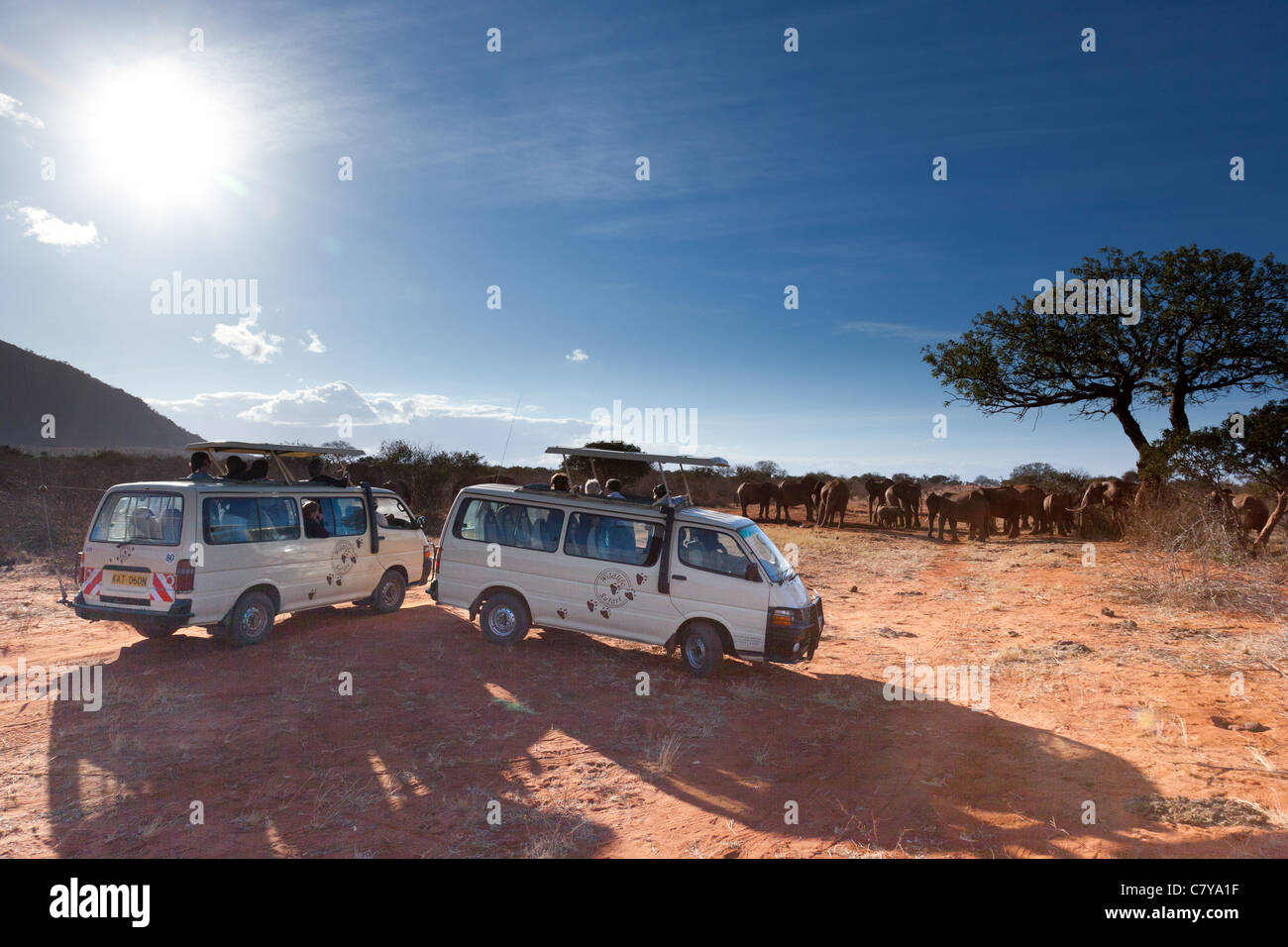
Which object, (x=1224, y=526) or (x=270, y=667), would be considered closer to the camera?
(x=270, y=667)

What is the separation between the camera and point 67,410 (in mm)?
71625

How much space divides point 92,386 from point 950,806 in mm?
94911

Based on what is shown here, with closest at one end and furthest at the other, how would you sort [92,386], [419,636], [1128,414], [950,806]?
1. [950,806]
2. [419,636]
3. [1128,414]
4. [92,386]

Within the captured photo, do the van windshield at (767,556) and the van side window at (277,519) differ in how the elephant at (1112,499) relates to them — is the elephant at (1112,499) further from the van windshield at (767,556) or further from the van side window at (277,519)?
the van side window at (277,519)

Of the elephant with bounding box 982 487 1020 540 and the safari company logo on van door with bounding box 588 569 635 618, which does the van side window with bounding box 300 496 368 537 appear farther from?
the elephant with bounding box 982 487 1020 540

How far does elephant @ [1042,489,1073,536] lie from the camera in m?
26.5

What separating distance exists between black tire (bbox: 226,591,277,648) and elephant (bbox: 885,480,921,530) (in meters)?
27.1

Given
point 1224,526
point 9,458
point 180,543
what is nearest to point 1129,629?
point 1224,526

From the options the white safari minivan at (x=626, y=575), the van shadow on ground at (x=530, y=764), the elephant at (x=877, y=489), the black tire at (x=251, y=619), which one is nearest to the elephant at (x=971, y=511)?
the elephant at (x=877, y=489)

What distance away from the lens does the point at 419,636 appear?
1040 centimetres

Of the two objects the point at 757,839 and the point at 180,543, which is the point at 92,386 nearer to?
the point at 180,543

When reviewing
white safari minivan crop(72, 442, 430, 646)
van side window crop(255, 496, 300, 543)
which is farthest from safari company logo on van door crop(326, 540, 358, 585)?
van side window crop(255, 496, 300, 543)

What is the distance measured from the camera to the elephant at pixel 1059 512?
86.9 ft

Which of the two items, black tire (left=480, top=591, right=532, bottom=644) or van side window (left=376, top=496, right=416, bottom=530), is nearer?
black tire (left=480, top=591, right=532, bottom=644)
